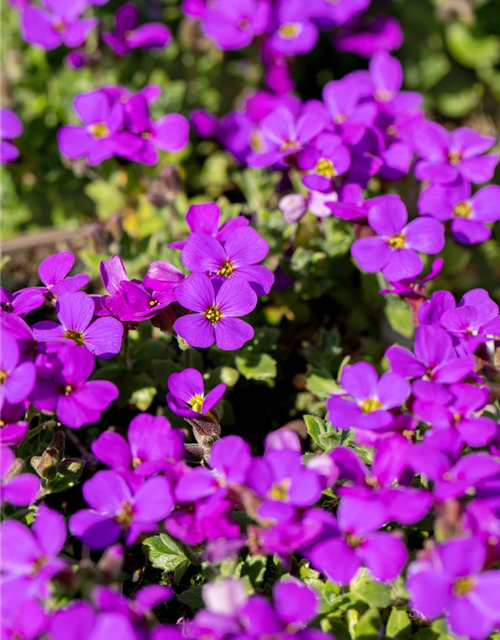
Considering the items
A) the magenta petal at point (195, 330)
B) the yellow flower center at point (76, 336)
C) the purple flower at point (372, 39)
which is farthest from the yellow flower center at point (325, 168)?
the purple flower at point (372, 39)

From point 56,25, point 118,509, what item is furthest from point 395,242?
point 56,25

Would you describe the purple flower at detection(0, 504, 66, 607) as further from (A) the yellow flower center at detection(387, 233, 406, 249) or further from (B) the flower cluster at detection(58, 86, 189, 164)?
(B) the flower cluster at detection(58, 86, 189, 164)

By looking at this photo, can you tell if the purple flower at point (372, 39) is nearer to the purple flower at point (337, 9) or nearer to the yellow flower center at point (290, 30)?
the purple flower at point (337, 9)

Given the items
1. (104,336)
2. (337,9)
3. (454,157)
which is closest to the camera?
(104,336)

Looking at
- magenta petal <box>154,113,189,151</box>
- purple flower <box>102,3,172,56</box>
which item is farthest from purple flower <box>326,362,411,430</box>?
purple flower <box>102,3,172,56</box>

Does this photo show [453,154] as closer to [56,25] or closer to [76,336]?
[76,336]

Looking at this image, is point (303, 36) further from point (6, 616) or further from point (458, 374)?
point (6, 616)
